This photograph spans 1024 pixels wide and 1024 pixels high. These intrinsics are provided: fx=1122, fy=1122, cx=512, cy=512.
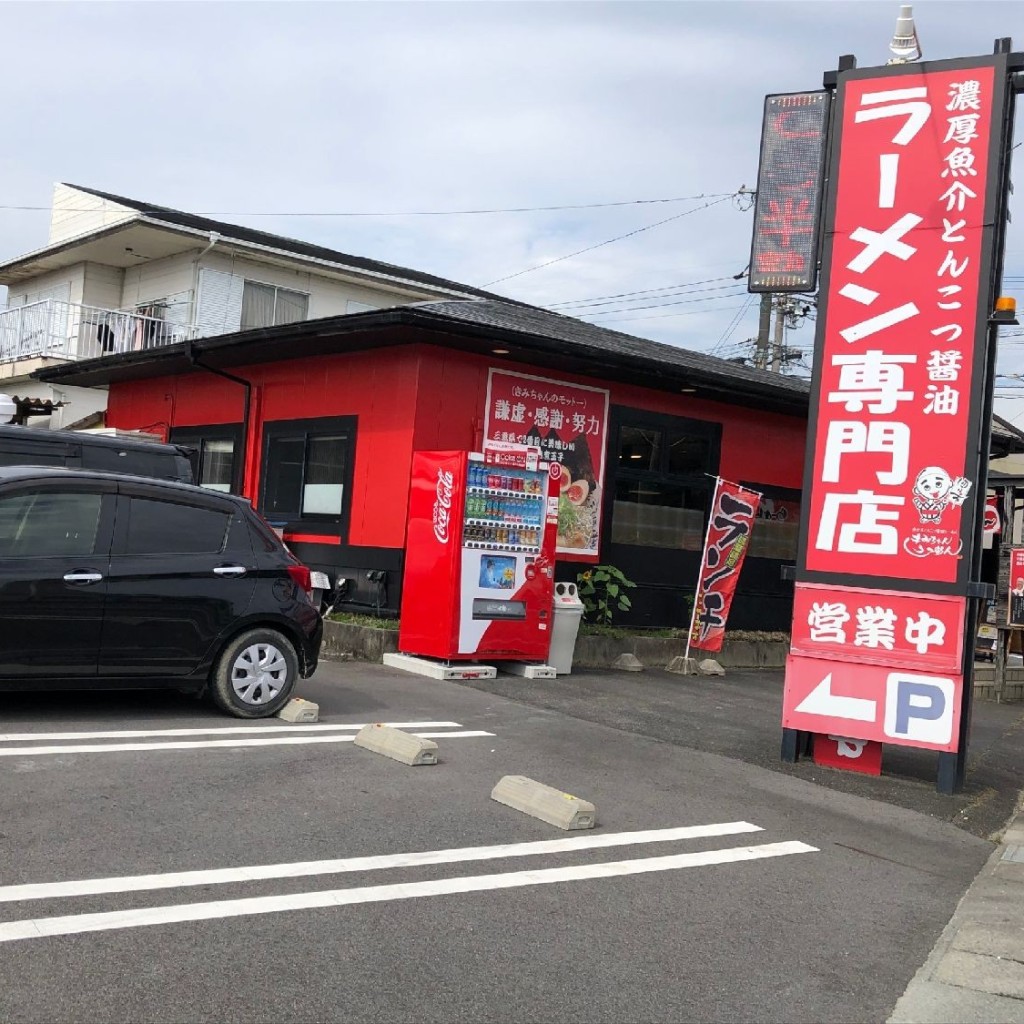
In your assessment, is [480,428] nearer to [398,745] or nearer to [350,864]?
[398,745]

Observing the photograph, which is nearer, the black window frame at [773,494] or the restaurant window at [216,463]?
the restaurant window at [216,463]

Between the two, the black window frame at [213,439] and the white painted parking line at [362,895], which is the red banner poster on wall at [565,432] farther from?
the white painted parking line at [362,895]

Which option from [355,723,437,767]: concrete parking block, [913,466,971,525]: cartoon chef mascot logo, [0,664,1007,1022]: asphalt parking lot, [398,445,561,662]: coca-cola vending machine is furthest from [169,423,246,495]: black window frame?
[913,466,971,525]: cartoon chef mascot logo

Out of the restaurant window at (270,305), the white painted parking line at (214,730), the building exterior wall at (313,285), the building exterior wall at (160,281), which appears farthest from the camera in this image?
the restaurant window at (270,305)

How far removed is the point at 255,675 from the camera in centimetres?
812

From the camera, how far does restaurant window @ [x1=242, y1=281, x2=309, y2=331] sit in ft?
77.9

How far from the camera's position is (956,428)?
301 inches

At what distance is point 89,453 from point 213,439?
5.54 meters

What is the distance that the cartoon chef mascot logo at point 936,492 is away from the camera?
24.9ft

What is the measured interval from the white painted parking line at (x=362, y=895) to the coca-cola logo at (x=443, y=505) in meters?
5.64

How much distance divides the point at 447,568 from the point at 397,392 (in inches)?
107

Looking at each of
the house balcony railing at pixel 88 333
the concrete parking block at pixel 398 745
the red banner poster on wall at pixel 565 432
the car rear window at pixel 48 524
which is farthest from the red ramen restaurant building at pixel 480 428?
the house balcony railing at pixel 88 333

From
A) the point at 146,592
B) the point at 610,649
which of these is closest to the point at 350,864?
the point at 146,592

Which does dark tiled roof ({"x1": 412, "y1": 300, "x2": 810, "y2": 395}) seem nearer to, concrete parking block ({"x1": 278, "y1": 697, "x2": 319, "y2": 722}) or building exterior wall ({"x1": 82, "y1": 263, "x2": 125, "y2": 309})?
concrete parking block ({"x1": 278, "y1": 697, "x2": 319, "y2": 722})
